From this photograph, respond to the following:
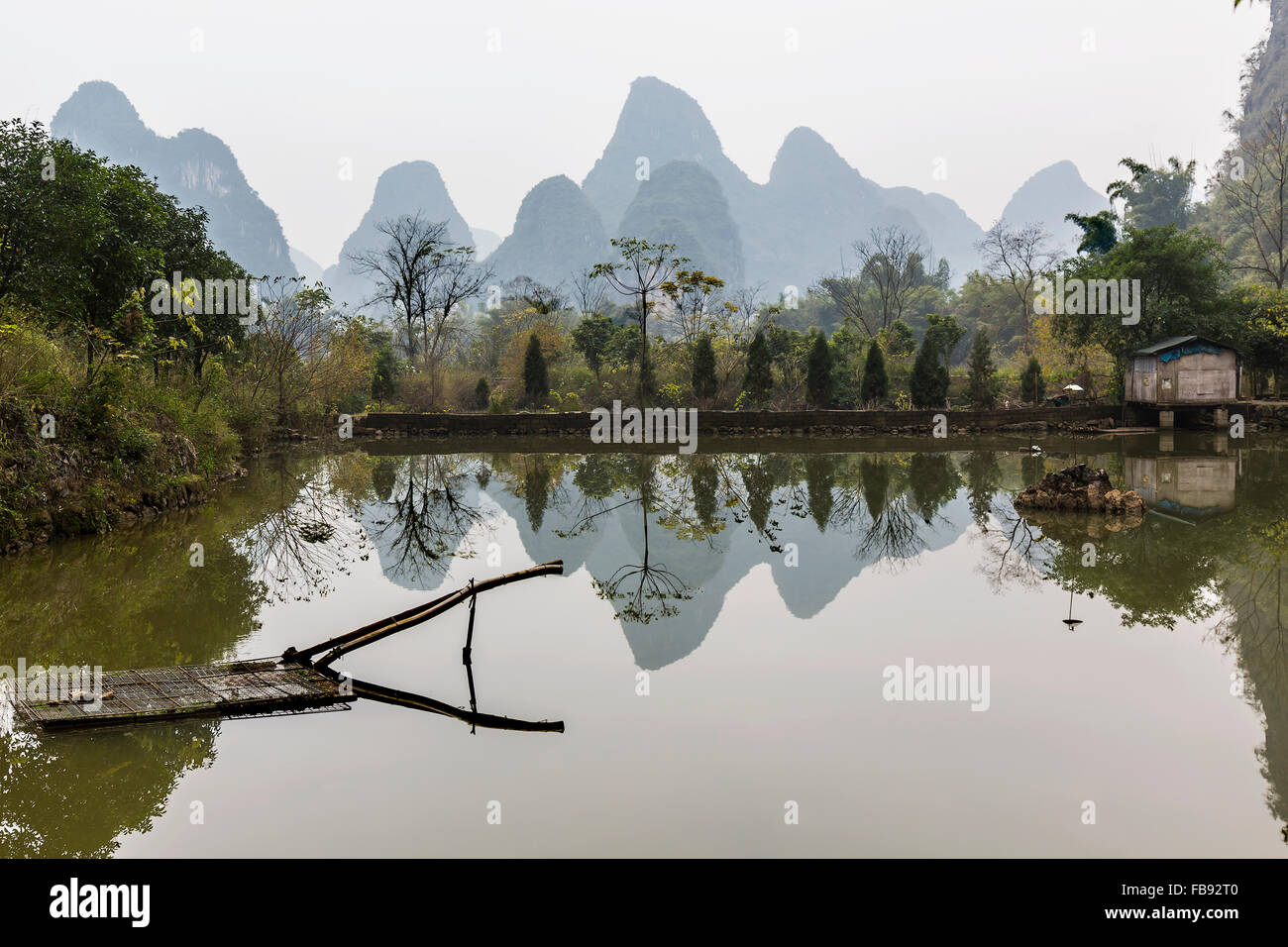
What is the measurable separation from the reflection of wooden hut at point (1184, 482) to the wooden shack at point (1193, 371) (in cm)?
806

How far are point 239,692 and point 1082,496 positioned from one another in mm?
11034

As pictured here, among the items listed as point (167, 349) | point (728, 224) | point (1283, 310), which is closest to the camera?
point (167, 349)

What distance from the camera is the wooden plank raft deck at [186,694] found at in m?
5.30

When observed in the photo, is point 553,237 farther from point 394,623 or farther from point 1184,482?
point 394,623

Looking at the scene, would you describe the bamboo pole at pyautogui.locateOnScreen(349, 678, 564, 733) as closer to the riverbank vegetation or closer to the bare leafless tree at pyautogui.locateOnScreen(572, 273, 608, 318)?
the riverbank vegetation

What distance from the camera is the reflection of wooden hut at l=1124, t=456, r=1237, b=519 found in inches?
504

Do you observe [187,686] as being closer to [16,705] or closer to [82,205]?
[16,705]

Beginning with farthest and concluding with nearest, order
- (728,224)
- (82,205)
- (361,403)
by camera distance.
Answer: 1. (728,224)
2. (361,403)
3. (82,205)

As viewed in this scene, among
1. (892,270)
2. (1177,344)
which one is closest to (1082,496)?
(1177,344)

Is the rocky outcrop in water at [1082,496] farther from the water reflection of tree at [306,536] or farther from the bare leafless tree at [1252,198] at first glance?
the bare leafless tree at [1252,198]

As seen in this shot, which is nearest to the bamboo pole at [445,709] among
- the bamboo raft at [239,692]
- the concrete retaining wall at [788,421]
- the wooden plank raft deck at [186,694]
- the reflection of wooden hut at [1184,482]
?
the bamboo raft at [239,692]

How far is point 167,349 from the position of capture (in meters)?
19.0
